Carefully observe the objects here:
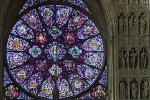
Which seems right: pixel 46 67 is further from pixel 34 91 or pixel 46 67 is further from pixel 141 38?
pixel 141 38

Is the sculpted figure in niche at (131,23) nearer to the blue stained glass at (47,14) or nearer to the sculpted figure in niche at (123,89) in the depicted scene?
the sculpted figure in niche at (123,89)

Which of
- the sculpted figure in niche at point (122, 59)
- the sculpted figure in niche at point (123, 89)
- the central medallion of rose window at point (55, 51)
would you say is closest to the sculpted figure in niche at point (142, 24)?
the sculpted figure in niche at point (122, 59)

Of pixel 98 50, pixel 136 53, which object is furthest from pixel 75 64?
pixel 136 53

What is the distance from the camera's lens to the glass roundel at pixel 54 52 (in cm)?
2908

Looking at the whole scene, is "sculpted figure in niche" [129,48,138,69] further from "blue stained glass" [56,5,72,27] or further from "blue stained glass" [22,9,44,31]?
"blue stained glass" [22,9,44,31]

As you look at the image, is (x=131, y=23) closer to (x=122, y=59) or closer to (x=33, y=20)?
(x=122, y=59)

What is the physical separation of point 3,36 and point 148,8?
4.39m

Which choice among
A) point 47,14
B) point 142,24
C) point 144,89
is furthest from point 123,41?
point 47,14

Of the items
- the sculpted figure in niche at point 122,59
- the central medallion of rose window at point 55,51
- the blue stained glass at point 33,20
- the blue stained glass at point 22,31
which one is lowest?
the sculpted figure in niche at point 122,59

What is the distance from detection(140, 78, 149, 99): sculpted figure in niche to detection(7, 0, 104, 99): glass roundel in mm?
2284

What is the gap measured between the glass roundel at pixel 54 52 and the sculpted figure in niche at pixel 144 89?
2.28 m

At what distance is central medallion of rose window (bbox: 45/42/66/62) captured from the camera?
96.4ft

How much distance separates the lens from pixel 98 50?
1160 inches

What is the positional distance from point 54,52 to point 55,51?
→ 0.04 meters
